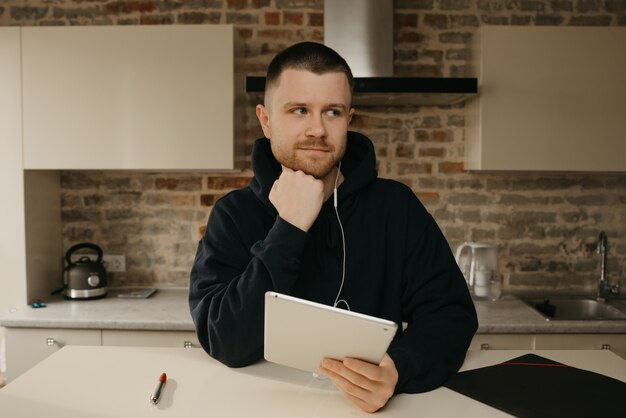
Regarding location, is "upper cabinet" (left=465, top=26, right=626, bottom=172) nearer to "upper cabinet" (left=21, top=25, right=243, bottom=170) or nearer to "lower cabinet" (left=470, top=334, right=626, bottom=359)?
"lower cabinet" (left=470, top=334, right=626, bottom=359)

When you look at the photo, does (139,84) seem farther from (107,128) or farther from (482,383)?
(482,383)

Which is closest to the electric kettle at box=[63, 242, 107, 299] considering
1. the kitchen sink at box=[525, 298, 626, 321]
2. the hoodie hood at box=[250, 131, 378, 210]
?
the hoodie hood at box=[250, 131, 378, 210]

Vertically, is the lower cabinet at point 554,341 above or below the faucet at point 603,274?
below

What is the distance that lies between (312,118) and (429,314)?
57cm

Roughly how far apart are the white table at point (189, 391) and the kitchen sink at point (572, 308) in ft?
4.60

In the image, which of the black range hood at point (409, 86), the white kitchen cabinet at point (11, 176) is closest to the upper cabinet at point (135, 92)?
the white kitchen cabinet at point (11, 176)

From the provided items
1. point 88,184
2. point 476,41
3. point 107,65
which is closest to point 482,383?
point 476,41

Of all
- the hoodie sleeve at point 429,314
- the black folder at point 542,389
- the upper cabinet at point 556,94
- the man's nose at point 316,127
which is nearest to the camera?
the black folder at point 542,389

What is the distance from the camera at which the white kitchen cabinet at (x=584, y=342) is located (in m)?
2.27

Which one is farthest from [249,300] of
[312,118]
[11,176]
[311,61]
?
[11,176]

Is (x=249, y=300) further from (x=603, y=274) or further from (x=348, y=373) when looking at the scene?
(x=603, y=274)

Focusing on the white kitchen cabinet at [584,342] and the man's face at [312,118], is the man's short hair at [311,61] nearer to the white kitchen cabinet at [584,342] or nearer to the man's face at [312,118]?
the man's face at [312,118]

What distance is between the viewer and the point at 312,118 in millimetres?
1256

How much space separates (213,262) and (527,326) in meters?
1.55
